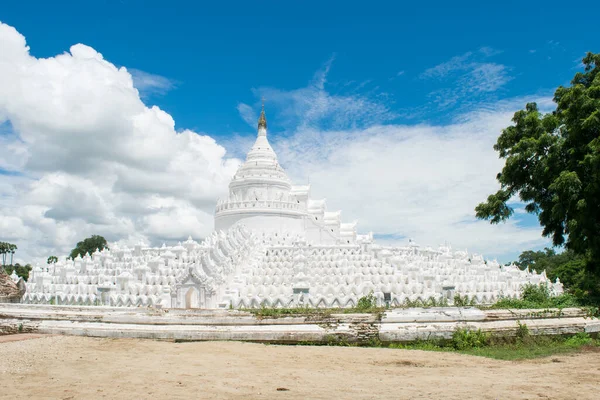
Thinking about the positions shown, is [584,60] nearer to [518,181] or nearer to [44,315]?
[518,181]

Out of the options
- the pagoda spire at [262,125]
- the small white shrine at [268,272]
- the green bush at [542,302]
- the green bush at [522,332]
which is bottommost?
the green bush at [522,332]

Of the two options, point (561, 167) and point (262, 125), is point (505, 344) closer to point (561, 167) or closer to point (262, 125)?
point (561, 167)

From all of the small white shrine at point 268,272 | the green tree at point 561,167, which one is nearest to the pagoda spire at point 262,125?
the small white shrine at point 268,272

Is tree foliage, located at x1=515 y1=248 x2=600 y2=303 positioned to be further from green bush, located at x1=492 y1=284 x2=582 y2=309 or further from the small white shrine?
the small white shrine

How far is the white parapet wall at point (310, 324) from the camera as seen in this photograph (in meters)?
15.6

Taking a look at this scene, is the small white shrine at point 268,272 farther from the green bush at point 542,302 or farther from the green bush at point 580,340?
the green bush at point 580,340

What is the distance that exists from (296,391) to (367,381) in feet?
5.83

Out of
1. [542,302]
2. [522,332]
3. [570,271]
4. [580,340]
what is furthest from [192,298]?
[570,271]

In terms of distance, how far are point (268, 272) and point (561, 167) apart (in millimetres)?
20805

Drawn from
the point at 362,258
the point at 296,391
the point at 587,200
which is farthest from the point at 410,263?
the point at 296,391

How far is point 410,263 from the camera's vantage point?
1469 inches

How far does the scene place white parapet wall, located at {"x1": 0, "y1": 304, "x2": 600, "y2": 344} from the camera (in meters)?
15.6

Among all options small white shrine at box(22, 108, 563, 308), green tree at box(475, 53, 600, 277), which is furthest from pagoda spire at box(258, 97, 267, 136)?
green tree at box(475, 53, 600, 277)

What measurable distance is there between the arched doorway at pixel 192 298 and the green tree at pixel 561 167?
54.8 ft
